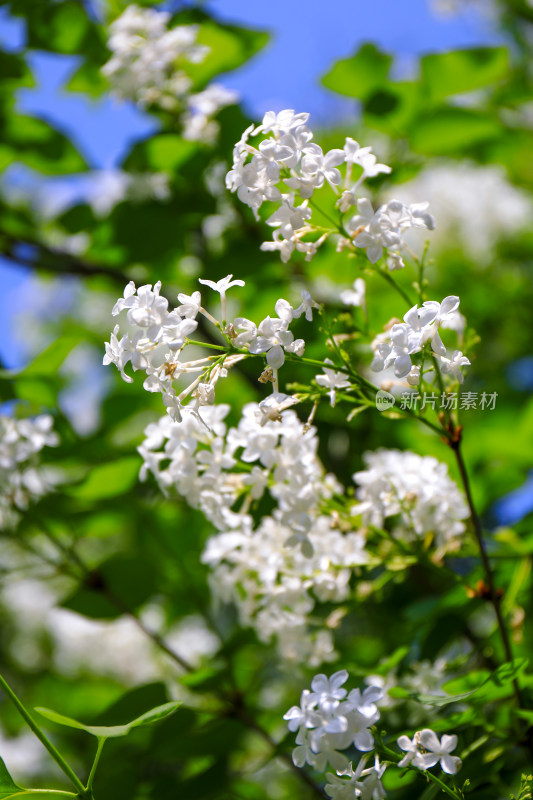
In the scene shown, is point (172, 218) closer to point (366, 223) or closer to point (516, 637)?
point (366, 223)

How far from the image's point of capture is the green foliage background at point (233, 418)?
0.82m

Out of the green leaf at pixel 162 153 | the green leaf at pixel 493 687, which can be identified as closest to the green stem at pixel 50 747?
the green leaf at pixel 493 687

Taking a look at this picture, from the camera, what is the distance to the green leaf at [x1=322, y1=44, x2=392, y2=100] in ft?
3.48

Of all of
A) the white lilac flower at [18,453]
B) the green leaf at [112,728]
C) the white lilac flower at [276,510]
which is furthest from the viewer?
the white lilac flower at [18,453]

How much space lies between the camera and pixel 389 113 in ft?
3.57

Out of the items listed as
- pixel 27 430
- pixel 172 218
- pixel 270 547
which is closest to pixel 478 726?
pixel 270 547

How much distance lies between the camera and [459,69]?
109 cm

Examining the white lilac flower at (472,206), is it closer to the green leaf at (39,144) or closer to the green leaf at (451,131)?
the green leaf at (451,131)

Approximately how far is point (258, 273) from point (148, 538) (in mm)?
433

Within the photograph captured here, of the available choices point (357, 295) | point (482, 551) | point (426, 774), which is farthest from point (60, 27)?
point (426, 774)

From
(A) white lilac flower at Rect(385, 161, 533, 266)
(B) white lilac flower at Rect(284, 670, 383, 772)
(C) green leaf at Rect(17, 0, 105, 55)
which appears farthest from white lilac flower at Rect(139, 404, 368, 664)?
(A) white lilac flower at Rect(385, 161, 533, 266)

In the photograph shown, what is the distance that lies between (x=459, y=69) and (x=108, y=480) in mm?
757

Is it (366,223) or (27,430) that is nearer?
(366,223)

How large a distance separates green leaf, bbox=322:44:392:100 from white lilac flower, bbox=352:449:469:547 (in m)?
0.60
